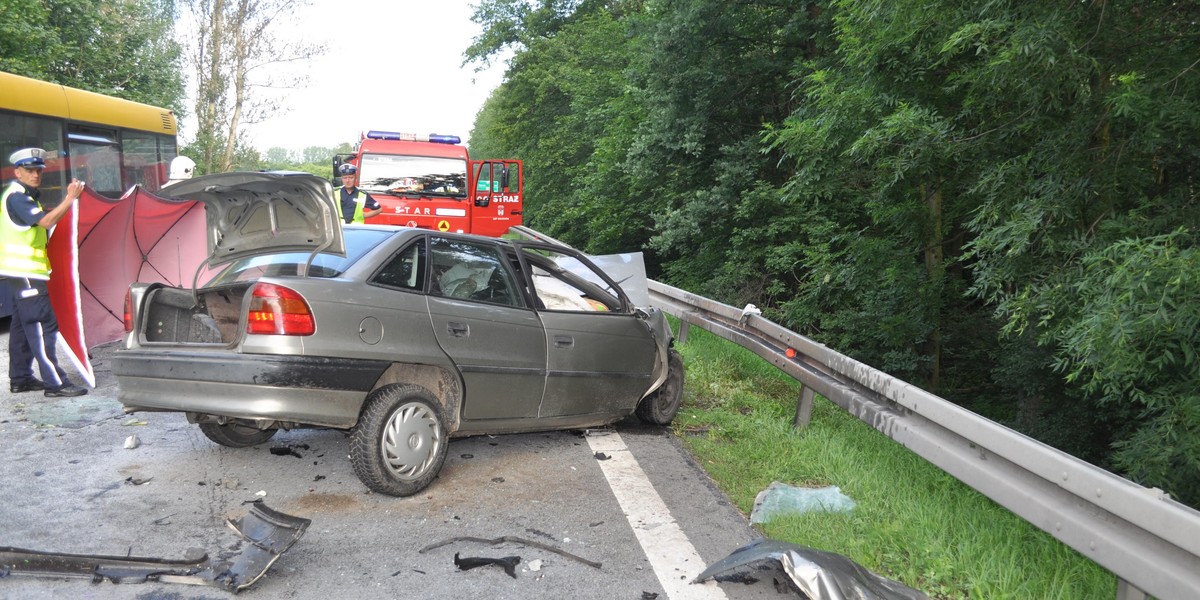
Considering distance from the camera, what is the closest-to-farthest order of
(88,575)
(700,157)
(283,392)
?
(88,575), (283,392), (700,157)

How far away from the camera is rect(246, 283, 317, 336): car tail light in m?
4.71


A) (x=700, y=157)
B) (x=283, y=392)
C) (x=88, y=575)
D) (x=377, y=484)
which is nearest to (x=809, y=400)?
(x=377, y=484)

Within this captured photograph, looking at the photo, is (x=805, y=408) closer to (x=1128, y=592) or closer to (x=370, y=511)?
(x=370, y=511)

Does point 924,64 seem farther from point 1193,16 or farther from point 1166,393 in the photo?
point 1166,393

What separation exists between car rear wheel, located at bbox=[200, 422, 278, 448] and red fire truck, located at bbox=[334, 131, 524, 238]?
12.5 metres

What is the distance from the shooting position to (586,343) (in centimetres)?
615

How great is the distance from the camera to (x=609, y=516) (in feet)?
15.6

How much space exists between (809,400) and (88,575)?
4.71 metres

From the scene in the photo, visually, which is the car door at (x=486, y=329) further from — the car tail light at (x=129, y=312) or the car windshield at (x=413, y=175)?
the car windshield at (x=413, y=175)

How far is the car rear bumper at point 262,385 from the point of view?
184 inches

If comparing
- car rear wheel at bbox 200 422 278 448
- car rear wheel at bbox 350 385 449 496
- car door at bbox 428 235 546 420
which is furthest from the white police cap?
car rear wheel at bbox 350 385 449 496

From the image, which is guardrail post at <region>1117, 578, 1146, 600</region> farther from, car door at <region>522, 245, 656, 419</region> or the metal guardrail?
car door at <region>522, 245, 656, 419</region>

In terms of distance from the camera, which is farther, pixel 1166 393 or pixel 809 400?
pixel 809 400

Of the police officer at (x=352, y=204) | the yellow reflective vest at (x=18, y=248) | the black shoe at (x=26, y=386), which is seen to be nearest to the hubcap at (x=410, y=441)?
the black shoe at (x=26, y=386)
